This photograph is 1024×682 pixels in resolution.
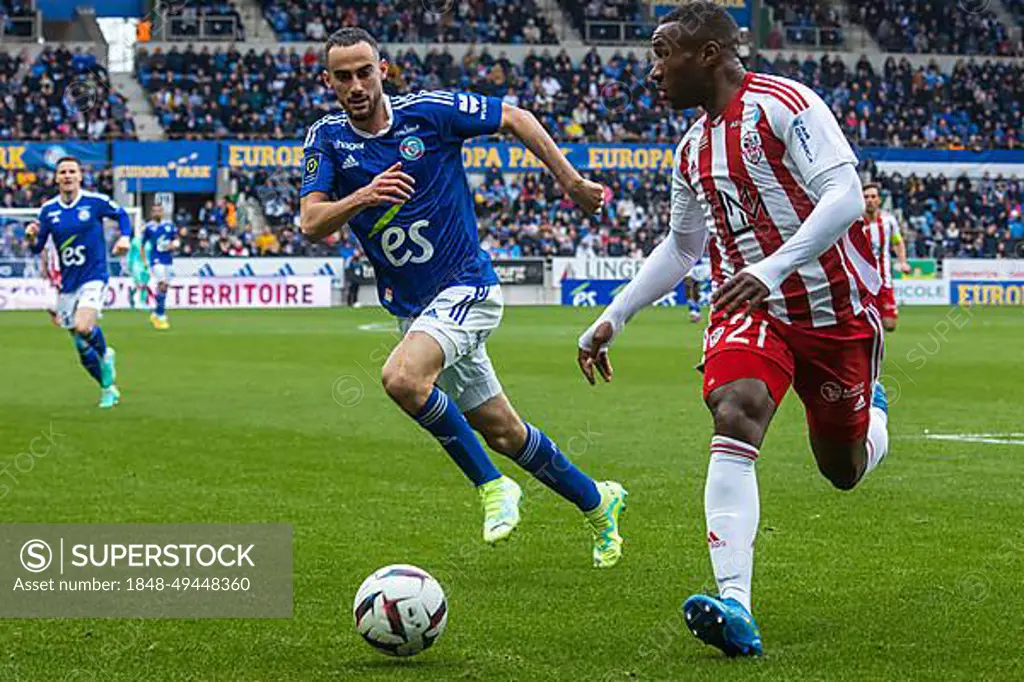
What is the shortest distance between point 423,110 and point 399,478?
3452mm

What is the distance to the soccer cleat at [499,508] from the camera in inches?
279

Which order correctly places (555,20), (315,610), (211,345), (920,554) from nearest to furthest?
(315,610) → (920,554) → (211,345) → (555,20)

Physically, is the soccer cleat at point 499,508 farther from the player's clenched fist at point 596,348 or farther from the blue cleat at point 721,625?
the blue cleat at point 721,625

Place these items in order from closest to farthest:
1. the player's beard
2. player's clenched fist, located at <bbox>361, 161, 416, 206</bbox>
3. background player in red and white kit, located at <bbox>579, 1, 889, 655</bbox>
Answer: background player in red and white kit, located at <bbox>579, 1, 889, 655</bbox>
player's clenched fist, located at <bbox>361, 161, 416, 206</bbox>
the player's beard

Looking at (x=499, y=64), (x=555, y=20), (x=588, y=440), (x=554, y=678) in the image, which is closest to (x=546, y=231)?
(x=499, y=64)

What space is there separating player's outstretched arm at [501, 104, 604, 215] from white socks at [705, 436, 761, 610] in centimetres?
176

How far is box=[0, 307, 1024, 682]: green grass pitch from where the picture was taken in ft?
17.1

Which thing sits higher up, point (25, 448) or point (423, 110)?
point (423, 110)

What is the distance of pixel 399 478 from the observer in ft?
33.6

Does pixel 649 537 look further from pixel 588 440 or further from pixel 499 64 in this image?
pixel 499 64

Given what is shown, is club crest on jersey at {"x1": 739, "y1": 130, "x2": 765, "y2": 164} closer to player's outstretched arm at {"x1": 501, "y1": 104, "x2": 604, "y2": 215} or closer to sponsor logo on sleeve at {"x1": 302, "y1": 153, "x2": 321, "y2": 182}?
player's outstretched arm at {"x1": 501, "y1": 104, "x2": 604, "y2": 215}

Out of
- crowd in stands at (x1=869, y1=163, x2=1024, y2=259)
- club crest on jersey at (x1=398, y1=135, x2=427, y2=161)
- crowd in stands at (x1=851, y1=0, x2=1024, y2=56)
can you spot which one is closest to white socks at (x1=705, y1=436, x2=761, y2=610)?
club crest on jersey at (x1=398, y1=135, x2=427, y2=161)

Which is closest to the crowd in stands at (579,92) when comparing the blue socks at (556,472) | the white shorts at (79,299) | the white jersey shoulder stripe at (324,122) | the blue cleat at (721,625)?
the white shorts at (79,299)

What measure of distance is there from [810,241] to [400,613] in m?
1.82
